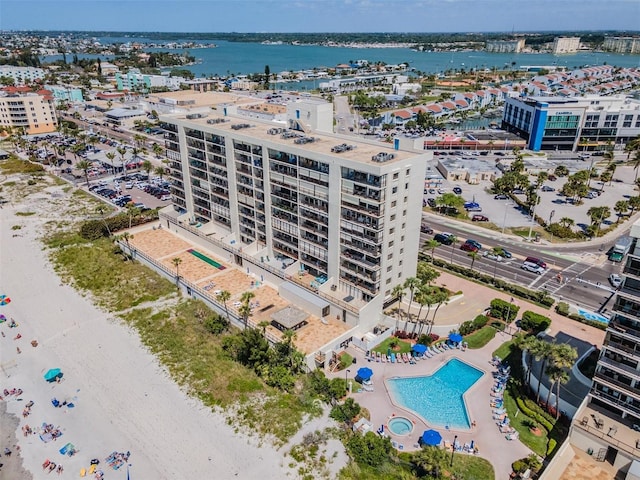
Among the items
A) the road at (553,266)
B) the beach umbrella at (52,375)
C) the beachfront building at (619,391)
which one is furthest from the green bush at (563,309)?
the beach umbrella at (52,375)

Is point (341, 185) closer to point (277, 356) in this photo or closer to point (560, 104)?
point (277, 356)

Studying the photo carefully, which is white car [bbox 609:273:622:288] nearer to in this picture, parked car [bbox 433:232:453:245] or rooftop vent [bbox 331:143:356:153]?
parked car [bbox 433:232:453:245]

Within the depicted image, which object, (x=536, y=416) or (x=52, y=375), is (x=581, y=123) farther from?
(x=52, y=375)

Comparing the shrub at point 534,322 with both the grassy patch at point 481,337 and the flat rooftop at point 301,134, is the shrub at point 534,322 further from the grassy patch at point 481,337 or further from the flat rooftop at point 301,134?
the flat rooftop at point 301,134

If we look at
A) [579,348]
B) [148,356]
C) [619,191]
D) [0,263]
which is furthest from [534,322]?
[0,263]

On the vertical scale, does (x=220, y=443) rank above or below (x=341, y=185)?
below
